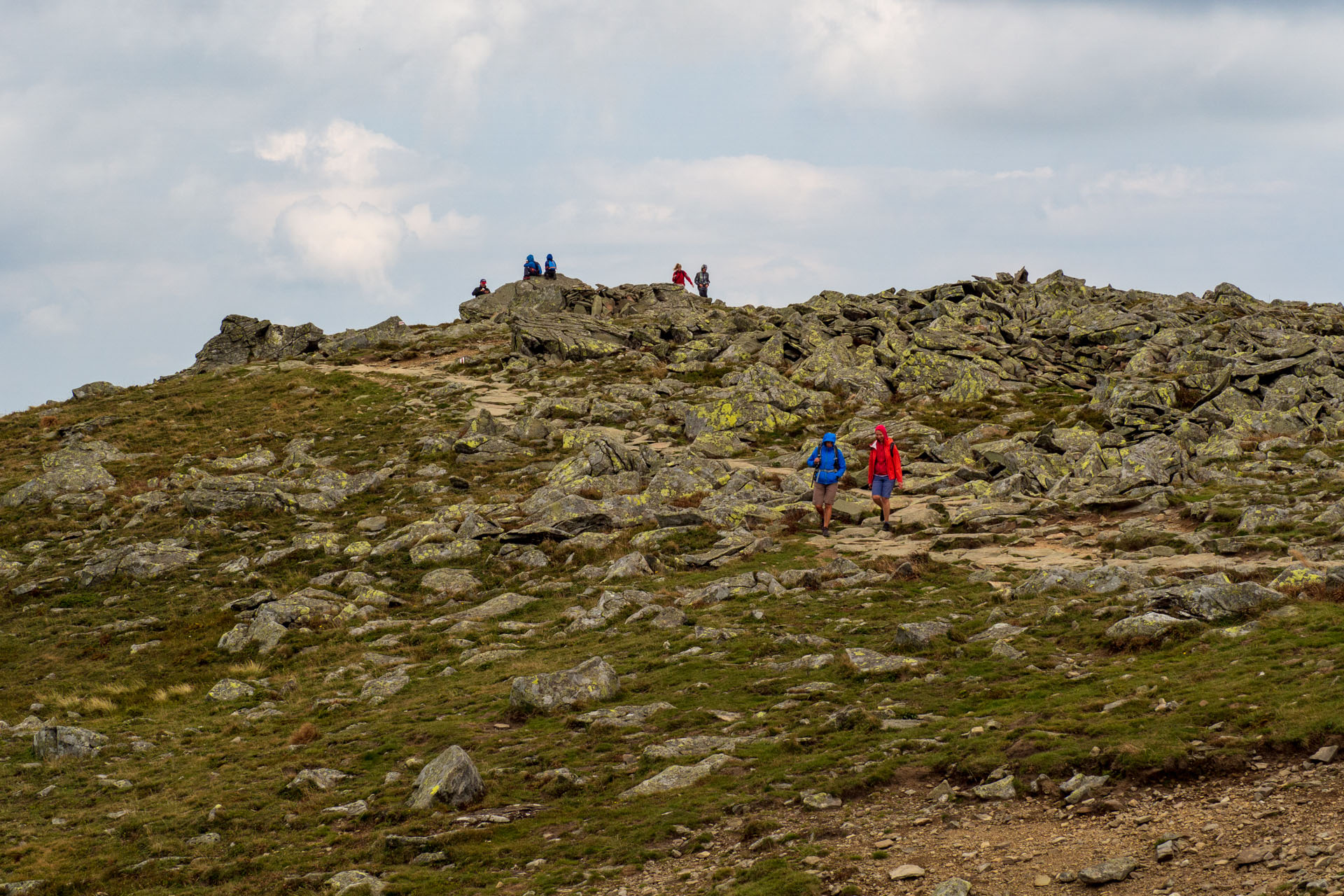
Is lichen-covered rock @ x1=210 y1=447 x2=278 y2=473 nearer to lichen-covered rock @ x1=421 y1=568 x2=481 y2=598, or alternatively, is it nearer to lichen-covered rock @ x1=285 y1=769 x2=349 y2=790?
lichen-covered rock @ x1=421 y1=568 x2=481 y2=598

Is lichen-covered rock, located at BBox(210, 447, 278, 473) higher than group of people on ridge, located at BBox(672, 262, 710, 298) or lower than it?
lower

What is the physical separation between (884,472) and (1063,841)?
18.1 m

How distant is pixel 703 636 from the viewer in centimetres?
1988

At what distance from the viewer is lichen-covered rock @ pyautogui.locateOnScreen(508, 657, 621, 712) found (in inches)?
674

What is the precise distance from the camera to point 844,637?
1889 centimetres

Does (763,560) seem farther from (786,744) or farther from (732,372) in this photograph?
(732,372)

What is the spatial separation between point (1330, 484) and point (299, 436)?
1637 inches

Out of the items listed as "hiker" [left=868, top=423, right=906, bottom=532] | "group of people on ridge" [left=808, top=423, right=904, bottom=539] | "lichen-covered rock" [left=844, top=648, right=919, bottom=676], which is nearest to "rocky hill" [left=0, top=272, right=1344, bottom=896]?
"lichen-covered rock" [left=844, top=648, right=919, bottom=676]

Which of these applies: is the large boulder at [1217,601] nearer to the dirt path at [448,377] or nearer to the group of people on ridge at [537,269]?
the dirt path at [448,377]

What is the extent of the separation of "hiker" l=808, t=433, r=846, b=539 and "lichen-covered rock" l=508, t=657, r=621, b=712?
1184 centimetres

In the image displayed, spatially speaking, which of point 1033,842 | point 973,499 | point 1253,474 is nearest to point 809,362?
point 973,499

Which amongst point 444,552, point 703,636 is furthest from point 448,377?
point 703,636

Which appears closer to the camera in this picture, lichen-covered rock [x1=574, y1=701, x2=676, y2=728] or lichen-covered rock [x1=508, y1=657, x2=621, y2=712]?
lichen-covered rock [x1=574, y1=701, x2=676, y2=728]

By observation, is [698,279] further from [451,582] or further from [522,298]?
[451,582]
